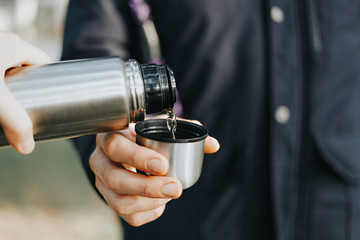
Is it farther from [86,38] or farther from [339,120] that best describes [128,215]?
[339,120]

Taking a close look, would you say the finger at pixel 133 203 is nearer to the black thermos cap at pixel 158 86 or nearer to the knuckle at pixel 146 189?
the knuckle at pixel 146 189

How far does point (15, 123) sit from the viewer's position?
55cm

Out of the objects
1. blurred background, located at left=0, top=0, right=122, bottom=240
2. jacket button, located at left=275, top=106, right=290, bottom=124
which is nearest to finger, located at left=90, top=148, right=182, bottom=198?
jacket button, located at left=275, top=106, right=290, bottom=124

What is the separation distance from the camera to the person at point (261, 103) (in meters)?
1.01

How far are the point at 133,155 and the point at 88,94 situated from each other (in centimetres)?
15

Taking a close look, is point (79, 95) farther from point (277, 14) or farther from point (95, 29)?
point (277, 14)

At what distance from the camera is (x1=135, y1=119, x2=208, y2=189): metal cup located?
638 mm

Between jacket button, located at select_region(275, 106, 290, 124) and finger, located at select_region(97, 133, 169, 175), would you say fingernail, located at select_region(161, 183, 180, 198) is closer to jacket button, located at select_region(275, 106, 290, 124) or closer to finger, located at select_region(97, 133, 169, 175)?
finger, located at select_region(97, 133, 169, 175)

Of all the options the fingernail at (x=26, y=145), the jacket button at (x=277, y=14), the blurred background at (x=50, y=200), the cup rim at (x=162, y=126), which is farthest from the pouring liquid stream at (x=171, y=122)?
the blurred background at (x=50, y=200)

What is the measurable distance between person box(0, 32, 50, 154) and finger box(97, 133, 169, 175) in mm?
168

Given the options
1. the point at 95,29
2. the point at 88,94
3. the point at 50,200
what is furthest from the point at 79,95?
the point at 50,200

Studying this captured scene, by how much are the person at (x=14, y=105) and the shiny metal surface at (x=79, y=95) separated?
29 millimetres

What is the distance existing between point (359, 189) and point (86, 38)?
984 millimetres

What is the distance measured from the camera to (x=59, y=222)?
225cm
